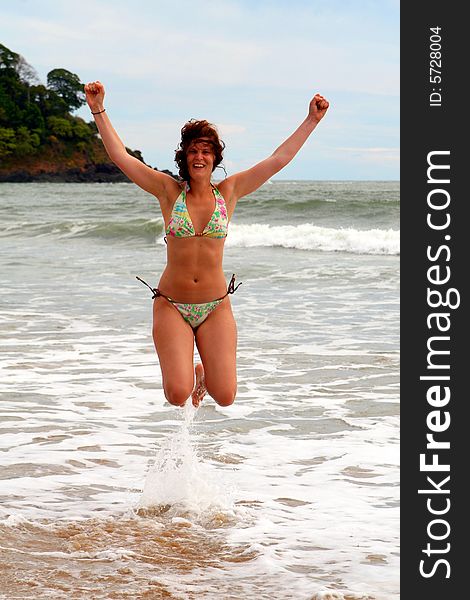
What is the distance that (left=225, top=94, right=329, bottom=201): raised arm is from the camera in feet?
20.4

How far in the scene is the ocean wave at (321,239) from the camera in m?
25.6

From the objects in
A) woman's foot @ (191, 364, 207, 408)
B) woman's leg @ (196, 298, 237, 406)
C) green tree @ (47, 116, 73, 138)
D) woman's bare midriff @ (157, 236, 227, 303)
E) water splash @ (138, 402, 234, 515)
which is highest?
green tree @ (47, 116, 73, 138)

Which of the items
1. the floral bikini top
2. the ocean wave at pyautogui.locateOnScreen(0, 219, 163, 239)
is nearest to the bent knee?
the floral bikini top

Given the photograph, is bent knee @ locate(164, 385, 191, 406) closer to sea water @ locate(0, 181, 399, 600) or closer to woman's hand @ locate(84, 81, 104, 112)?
sea water @ locate(0, 181, 399, 600)

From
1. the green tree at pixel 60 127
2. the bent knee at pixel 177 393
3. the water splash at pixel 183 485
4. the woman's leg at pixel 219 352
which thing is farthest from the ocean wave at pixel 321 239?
the green tree at pixel 60 127

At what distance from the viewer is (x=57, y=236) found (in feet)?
97.5

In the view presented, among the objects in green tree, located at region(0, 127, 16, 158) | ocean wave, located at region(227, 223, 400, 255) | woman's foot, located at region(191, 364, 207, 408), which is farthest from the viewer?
green tree, located at region(0, 127, 16, 158)

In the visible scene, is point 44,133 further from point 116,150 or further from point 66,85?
point 116,150

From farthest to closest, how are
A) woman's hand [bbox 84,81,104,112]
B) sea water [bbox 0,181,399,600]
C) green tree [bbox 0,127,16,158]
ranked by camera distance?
green tree [bbox 0,127,16,158] < woman's hand [bbox 84,81,104,112] < sea water [bbox 0,181,399,600]

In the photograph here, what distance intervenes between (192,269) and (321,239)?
20916 millimetres

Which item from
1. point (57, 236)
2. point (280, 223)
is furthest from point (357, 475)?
point (280, 223)

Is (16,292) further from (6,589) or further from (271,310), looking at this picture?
(6,589)

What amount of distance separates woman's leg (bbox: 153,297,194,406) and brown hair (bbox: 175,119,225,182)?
94 centimetres

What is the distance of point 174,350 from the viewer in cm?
617
